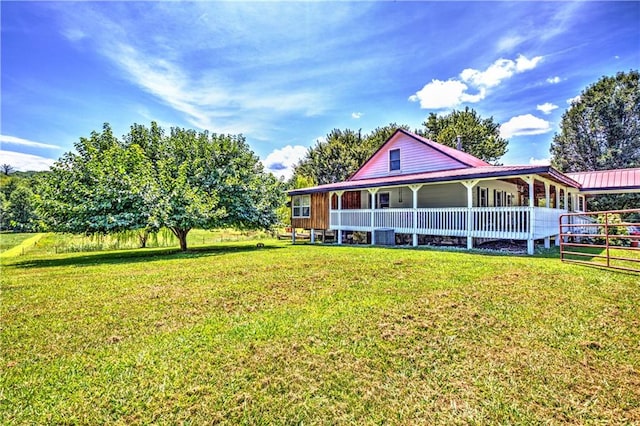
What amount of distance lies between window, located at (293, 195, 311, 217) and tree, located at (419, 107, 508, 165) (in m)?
21.8

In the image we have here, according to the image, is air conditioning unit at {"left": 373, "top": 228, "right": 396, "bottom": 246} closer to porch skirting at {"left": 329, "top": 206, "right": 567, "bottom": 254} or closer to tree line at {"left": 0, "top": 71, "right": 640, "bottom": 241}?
porch skirting at {"left": 329, "top": 206, "right": 567, "bottom": 254}

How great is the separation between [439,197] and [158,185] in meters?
13.3

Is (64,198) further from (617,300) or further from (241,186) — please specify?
(617,300)

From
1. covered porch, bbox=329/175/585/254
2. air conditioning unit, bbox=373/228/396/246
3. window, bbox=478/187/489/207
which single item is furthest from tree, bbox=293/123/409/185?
air conditioning unit, bbox=373/228/396/246

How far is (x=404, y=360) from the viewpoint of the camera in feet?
12.4

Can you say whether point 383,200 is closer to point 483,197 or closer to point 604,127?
point 483,197

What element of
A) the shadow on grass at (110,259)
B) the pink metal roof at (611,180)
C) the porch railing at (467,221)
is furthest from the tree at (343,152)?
the shadow on grass at (110,259)

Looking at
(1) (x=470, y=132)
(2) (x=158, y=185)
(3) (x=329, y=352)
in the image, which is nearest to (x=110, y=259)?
(2) (x=158, y=185)

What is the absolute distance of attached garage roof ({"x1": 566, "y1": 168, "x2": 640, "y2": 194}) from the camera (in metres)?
19.0

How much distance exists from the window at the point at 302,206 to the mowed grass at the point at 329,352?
12787 millimetres

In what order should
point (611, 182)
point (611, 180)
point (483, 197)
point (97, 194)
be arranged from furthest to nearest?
point (611, 180) → point (611, 182) → point (483, 197) → point (97, 194)

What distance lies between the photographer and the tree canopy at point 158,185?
12.2 meters

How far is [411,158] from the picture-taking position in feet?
60.5

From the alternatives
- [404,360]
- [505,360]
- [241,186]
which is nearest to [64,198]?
[241,186]
